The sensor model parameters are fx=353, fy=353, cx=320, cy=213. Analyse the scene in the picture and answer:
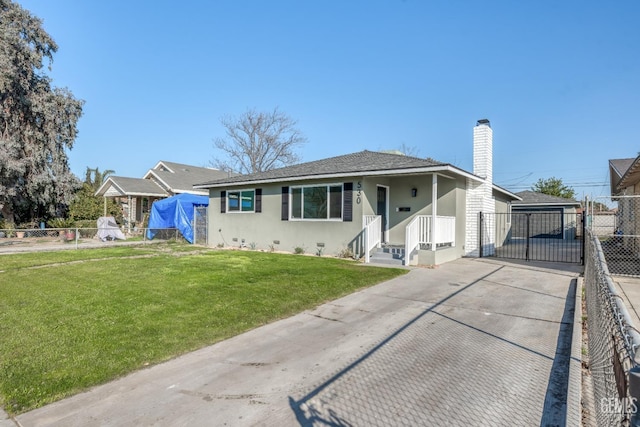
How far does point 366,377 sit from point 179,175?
26.1 m

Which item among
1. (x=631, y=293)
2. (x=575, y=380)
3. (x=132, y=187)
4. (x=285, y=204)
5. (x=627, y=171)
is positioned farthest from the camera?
(x=132, y=187)

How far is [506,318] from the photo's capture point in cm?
522

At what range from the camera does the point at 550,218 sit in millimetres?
24078

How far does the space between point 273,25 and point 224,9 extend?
2.55 m

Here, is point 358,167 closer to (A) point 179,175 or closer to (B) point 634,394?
(B) point 634,394

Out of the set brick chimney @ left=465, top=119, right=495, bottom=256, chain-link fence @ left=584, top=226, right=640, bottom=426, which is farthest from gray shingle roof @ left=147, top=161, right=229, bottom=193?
chain-link fence @ left=584, top=226, right=640, bottom=426

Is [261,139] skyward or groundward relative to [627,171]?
skyward

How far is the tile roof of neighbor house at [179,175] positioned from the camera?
79.0ft

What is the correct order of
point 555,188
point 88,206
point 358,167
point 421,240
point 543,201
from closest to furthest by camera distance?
point 421,240, point 358,167, point 88,206, point 543,201, point 555,188

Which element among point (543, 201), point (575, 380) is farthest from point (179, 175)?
point (575, 380)

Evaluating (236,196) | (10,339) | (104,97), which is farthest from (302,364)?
(104,97)

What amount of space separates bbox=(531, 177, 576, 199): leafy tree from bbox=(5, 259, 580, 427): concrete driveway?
38.3m

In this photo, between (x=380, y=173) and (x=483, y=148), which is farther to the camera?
(x=483, y=148)

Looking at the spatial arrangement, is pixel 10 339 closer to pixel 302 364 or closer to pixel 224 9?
pixel 302 364
